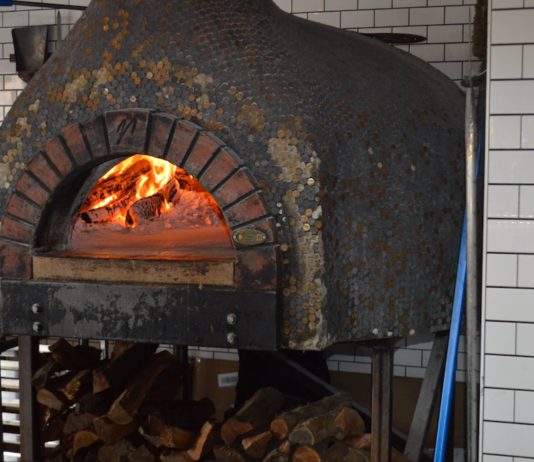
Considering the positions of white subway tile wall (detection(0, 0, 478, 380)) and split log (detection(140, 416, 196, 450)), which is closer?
split log (detection(140, 416, 196, 450))

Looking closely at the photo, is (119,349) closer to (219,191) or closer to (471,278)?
(219,191)

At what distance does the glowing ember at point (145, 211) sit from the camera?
258 cm

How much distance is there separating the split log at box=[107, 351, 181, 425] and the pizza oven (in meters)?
0.54

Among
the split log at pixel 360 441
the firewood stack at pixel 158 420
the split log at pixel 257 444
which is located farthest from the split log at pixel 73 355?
the split log at pixel 360 441

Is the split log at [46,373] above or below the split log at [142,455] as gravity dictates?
above

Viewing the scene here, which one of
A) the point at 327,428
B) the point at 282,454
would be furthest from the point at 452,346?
the point at 282,454

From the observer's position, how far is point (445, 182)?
2.64 metres

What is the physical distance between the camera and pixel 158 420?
2.87 m

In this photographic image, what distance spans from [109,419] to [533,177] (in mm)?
1582

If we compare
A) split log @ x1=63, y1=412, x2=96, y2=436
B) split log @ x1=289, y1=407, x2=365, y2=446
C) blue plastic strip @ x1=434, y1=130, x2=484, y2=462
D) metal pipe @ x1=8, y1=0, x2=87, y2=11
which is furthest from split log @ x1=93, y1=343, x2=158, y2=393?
metal pipe @ x1=8, y1=0, x2=87, y2=11

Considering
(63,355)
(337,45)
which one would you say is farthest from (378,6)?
(63,355)

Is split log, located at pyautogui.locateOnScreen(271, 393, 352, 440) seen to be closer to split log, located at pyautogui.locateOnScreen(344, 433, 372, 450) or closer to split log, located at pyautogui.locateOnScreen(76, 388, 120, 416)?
split log, located at pyautogui.locateOnScreen(344, 433, 372, 450)

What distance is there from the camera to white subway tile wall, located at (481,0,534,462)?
2.26m

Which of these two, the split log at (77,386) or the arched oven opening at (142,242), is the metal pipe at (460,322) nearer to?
the arched oven opening at (142,242)
